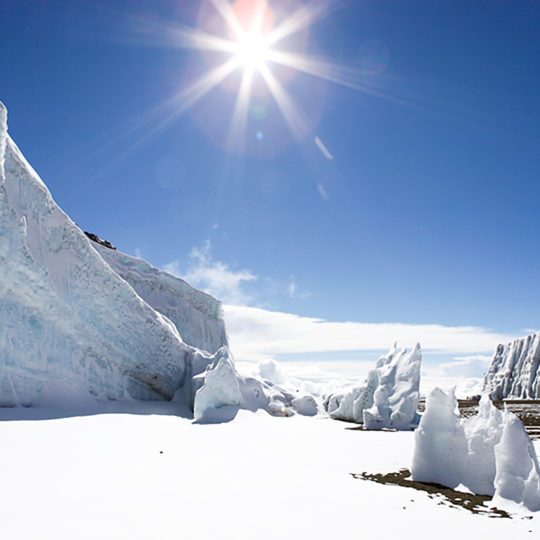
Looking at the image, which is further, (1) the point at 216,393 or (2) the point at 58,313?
(1) the point at 216,393

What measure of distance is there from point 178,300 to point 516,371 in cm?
7043

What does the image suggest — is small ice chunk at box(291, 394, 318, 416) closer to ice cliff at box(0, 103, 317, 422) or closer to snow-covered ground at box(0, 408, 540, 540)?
ice cliff at box(0, 103, 317, 422)

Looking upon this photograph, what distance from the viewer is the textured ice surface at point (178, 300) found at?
30578mm

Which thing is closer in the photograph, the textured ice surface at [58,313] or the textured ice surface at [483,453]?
the textured ice surface at [483,453]

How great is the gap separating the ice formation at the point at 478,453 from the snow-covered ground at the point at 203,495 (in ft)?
3.31

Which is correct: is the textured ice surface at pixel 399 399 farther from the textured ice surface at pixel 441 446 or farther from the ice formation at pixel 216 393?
the textured ice surface at pixel 441 446

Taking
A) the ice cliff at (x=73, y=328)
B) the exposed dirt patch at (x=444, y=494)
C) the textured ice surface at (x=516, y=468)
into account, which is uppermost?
the ice cliff at (x=73, y=328)

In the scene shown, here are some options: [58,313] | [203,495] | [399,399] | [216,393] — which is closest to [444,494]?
[203,495]

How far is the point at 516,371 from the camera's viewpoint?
233 ft

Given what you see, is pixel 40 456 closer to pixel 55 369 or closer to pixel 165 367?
pixel 55 369

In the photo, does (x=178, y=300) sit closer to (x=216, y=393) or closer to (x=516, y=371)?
(x=216, y=393)

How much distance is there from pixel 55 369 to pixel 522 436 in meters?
17.4

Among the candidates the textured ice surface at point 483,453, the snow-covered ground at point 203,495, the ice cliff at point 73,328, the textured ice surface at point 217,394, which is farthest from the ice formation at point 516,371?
the snow-covered ground at point 203,495

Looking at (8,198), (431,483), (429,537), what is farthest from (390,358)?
(8,198)
